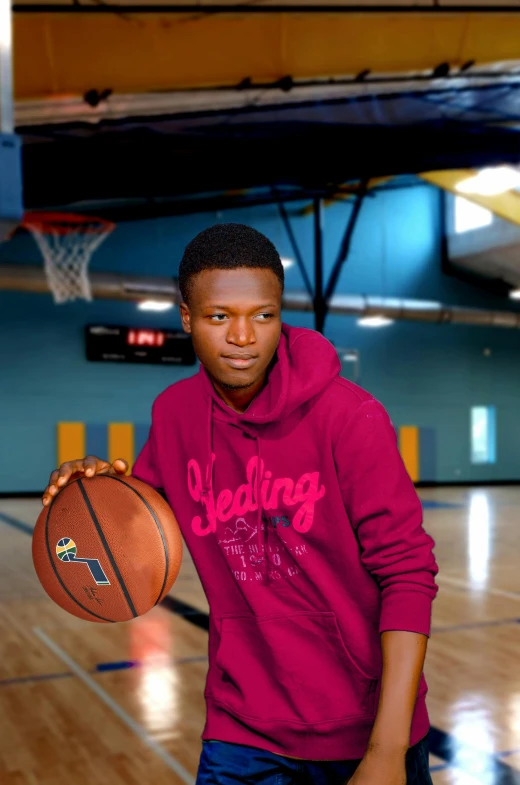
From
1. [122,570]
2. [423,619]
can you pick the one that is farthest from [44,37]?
[423,619]

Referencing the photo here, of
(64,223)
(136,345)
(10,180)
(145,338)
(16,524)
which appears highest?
(64,223)

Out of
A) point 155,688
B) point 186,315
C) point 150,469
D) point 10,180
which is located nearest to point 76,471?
point 150,469

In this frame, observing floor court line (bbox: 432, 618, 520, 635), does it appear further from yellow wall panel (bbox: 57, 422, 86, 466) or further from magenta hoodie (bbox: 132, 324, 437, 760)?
yellow wall panel (bbox: 57, 422, 86, 466)

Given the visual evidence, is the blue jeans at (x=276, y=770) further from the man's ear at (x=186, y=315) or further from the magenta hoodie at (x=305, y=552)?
the man's ear at (x=186, y=315)

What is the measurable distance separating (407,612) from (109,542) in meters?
0.70

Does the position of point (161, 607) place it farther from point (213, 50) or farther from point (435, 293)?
point (435, 293)

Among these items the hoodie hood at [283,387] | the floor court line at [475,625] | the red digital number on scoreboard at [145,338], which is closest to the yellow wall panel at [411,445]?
the red digital number on scoreboard at [145,338]

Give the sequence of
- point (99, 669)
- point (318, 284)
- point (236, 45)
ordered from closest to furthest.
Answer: point (99, 669) → point (236, 45) → point (318, 284)

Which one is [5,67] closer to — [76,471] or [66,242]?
[76,471]

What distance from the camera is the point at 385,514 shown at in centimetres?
130

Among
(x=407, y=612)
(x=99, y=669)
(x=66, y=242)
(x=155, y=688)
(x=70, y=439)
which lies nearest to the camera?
(x=407, y=612)

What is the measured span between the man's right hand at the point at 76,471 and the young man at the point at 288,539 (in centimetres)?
25

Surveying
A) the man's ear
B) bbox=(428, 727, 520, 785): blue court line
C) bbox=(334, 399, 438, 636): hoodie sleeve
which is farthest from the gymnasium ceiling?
bbox=(334, 399, 438, 636): hoodie sleeve

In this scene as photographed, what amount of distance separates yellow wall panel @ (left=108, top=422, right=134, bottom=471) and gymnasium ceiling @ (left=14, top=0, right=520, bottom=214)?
801 cm
